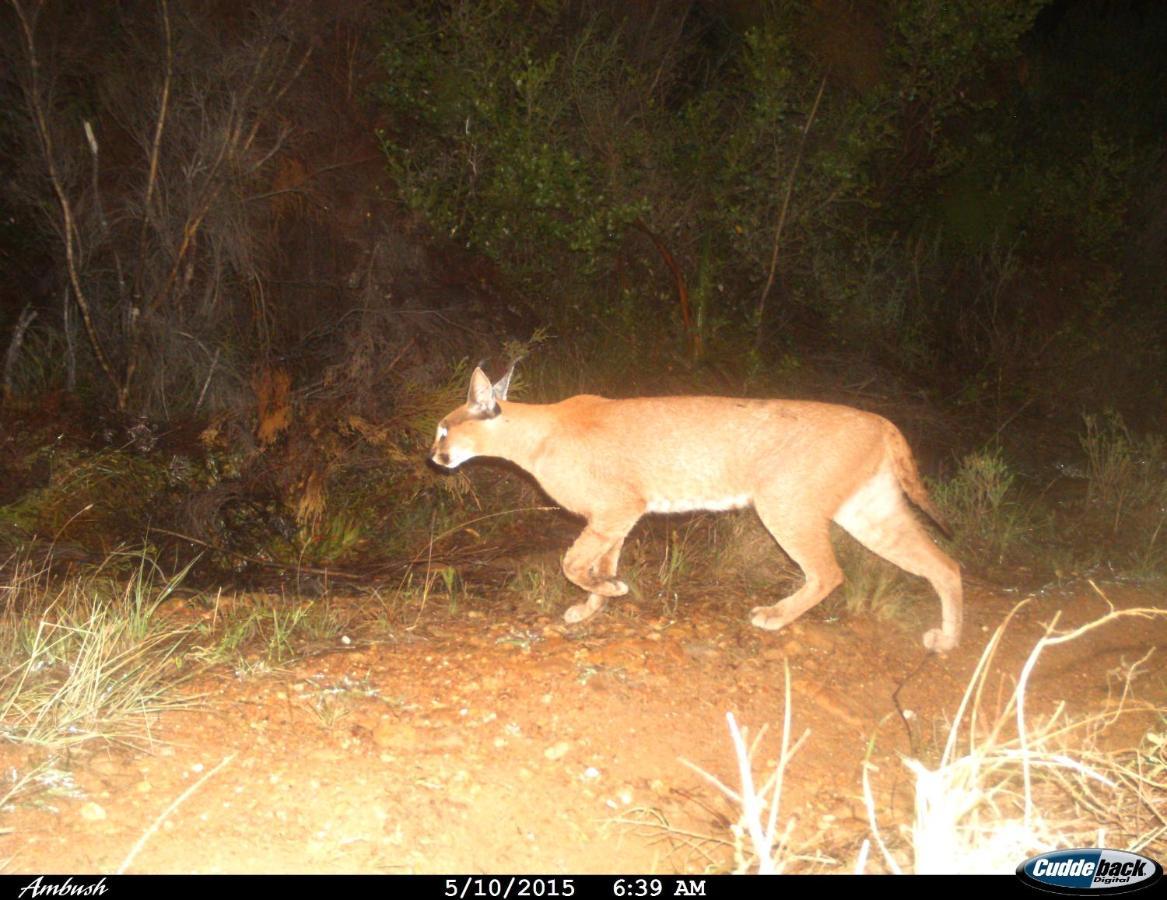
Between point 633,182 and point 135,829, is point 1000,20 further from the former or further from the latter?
point 135,829

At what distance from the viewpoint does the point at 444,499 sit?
8.28 m

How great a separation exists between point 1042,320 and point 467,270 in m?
7.92

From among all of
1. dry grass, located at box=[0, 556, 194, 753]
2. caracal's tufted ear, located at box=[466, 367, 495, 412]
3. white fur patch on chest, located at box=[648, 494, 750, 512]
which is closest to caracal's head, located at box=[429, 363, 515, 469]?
caracal's tufted ear, located at box=[466, 367, 495, 412]

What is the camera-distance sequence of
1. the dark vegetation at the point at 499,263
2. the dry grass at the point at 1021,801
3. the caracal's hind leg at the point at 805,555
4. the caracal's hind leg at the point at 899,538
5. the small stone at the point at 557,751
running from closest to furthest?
the dry grass at the point at 1021,801 → the small stone at the point at 557,751 → the caracal's hind leg at the point at 805,555 → the caracal's hind leg at the point at 899,538 → the dark vegetation at the point at 499,263

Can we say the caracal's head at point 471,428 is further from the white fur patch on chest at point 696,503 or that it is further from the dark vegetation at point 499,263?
the white fur patch on chest at point 696,503

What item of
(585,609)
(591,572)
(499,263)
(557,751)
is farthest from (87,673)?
(499,263)

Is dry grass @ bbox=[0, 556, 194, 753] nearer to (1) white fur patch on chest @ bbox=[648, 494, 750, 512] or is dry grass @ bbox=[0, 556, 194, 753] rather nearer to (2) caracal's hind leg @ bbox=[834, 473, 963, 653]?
(1) white fur patch on chest @ bbox=[648, 494, 750, 512]

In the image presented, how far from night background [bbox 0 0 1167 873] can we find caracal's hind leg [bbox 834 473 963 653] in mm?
274

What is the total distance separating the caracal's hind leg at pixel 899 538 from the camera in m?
5.85

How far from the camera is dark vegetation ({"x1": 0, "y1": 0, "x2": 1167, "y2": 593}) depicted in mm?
7965

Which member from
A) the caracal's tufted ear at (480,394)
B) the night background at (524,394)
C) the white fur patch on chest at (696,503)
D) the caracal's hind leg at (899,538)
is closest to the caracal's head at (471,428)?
the caracal's tufted ear at (480,394)

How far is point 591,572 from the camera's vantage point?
19.5 feet

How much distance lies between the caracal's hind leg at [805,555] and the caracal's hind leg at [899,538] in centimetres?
Answer: 28

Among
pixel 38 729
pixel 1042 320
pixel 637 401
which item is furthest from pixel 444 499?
pixel 1042 320
